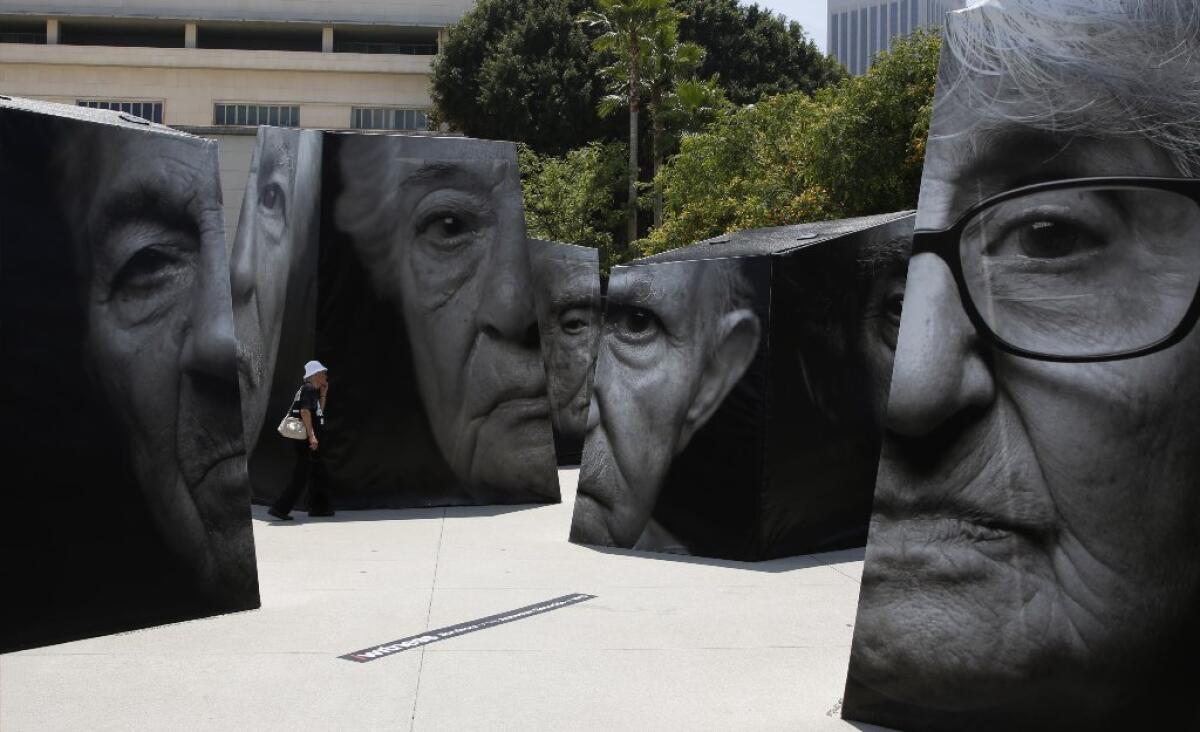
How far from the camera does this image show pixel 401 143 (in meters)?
12.0

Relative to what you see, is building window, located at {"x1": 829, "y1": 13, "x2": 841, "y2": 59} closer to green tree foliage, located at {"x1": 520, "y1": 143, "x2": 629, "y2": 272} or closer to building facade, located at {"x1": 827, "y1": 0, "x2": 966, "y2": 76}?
building facade, located at {"x1": 827, "y1": 0, "x2": 966, "y2": 76}

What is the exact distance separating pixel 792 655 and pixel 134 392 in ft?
12.1

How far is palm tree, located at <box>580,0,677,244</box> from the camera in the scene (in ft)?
110

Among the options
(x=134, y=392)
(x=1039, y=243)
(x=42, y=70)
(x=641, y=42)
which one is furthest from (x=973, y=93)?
(x=42, y=70)

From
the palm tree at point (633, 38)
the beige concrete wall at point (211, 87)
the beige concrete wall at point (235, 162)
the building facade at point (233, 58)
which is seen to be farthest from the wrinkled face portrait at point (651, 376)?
the building facade at point (233, 58)

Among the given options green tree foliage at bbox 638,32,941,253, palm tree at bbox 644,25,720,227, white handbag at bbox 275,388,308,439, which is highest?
palm tree at bbox 644,25,720,227

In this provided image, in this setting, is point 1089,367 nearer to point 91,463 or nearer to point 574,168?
point 91,463

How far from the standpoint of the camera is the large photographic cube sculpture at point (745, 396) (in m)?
8.91

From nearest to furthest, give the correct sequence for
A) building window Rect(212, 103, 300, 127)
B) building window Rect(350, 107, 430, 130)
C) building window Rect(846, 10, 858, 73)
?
1. building window Rect(212, 103, 300, 127)
2. building window Rect(350, 107, 430, 130)
3. building window Rect(846, 10, 858, 73)

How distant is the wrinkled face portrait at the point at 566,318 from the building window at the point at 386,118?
129 ft

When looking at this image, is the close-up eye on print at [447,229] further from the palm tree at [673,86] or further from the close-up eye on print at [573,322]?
the palm tree at [673,86]

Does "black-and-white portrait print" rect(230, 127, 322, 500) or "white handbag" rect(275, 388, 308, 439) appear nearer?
"white handbag" rect(275, 388, 308, 439)

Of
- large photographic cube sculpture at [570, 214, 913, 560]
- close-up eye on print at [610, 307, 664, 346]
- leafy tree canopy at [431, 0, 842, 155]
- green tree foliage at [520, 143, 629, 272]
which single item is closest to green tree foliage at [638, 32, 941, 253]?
green tree foliage at [520, 143, 629, 272]

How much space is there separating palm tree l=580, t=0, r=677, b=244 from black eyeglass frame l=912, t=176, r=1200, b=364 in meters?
30.1
